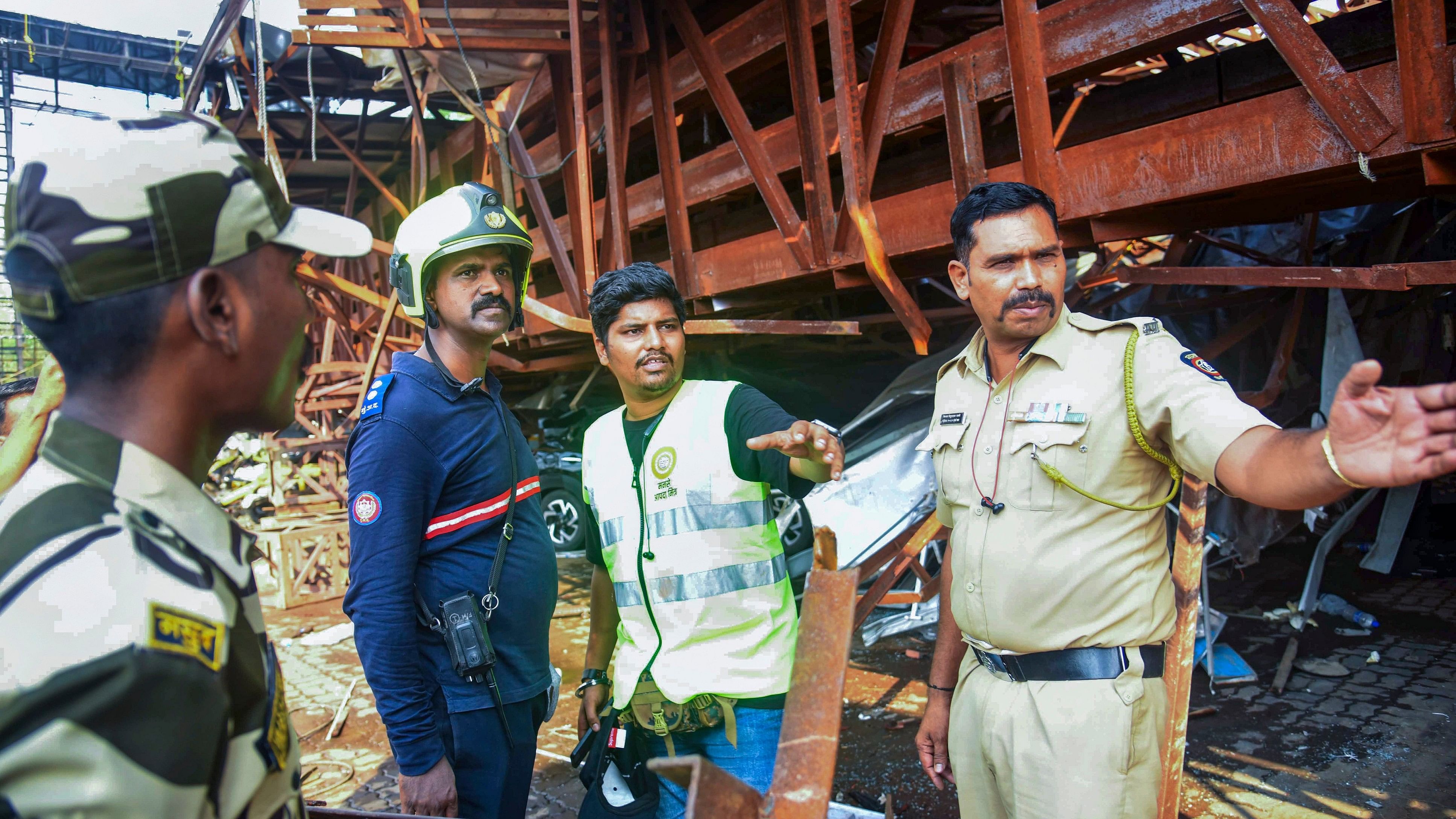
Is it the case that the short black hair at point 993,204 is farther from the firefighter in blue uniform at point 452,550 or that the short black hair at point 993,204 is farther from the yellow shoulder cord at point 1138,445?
the firefighter in blue uniform at point 452,550

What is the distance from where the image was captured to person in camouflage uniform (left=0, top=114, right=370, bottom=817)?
0.76 metres

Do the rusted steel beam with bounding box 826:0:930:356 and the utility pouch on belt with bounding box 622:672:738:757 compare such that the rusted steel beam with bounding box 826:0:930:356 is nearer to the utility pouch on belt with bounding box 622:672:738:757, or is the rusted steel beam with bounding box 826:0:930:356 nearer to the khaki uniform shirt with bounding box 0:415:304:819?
the utility pouch on belt with bounding box 622:672:738:757

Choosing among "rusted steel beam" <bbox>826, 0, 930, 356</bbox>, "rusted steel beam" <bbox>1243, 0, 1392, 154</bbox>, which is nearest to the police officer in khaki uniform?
"rusted steel beam" <bbox>1243, 0, 1392, 154</bbox>

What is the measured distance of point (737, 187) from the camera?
4363mm

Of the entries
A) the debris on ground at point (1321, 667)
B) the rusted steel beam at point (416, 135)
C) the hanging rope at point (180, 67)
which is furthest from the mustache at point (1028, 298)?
the hanging rope at point (180, 67)

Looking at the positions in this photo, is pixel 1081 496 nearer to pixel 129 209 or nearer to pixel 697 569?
pixel 697 569

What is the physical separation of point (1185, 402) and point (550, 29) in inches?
154

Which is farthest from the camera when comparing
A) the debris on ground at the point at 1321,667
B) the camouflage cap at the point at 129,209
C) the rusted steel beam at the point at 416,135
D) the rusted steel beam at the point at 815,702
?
the rusted steel beam at the point at 416,135

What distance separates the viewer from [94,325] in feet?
3.01

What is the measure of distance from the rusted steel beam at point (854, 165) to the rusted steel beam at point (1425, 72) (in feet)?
5.41

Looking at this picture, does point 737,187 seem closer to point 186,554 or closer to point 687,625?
point 687,625

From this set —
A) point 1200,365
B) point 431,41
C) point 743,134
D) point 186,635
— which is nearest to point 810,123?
point 743,134

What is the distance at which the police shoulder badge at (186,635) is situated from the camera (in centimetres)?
81

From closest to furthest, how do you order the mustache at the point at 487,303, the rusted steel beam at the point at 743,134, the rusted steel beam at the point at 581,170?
1. the mustache at the point at 487,303
2. the rusted steel beam at the point at 743,134
3. the rusted steel beam at the point at 581,170
